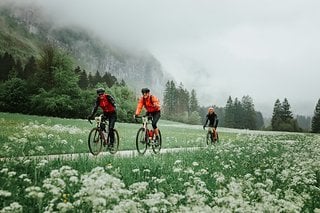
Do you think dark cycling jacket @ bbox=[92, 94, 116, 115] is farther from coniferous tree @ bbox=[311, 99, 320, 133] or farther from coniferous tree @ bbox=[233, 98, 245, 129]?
coniferous tree @ bbox=[233, 98, 245, 129]

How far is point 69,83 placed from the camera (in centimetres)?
7069

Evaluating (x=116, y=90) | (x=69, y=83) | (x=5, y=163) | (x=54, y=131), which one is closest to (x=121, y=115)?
(x=116, y=90)

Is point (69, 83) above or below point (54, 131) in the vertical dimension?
above

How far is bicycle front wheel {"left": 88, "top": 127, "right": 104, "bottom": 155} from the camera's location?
16062mm

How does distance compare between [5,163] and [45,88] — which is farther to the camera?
[45,88]

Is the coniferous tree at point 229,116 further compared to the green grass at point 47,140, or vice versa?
the coniferous tree at point 229,116

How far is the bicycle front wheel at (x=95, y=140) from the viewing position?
52.7ft

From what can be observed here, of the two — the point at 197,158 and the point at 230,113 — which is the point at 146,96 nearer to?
the point at 197,158

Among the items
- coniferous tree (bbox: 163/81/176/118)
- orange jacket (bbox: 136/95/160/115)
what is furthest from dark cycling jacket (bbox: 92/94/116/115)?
coniferous tree (bbox: 163/81/176/118)

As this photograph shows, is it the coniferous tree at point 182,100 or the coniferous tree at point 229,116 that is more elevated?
the coniferous tree at point 182,100

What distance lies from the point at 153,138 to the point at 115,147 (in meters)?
2.01

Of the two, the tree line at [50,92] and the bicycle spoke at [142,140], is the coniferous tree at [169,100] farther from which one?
the bicycle spoke at [142,140]

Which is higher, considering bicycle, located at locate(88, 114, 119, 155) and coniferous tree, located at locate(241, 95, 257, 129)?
coniferous tree, located at locate(241, 95, 257, 129)

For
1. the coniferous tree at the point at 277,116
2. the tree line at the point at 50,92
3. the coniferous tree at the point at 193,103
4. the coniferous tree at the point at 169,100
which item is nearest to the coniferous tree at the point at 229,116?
the coniferous tree at the point at 277,116
